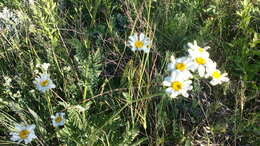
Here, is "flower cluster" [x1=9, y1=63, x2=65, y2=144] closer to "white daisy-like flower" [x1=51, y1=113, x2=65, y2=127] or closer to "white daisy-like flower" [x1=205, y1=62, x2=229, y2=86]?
"white daisy-like flower" [x1=51, y1=113, x2=65, y2=127]

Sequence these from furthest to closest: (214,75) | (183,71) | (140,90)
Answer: (140,90) → (214,75) → (183,71)

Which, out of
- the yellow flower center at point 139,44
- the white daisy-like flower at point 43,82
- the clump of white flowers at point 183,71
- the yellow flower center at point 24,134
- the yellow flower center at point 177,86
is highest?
the yellow flower center at point 139,44

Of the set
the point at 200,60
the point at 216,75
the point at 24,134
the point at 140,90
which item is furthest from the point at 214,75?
the point at 24,134

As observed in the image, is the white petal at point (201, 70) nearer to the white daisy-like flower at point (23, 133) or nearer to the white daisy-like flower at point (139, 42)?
the white daisy-like flower at point (139, 42)

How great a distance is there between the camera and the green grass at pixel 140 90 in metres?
1.43

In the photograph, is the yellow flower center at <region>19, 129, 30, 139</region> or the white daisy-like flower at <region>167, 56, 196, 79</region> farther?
the yellow flower center at <region>19, 129, 30, 139</region>

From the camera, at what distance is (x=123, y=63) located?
185 cm

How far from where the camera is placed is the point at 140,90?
141 cm

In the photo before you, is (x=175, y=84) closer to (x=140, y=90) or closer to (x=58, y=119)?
(x=140, y=90)

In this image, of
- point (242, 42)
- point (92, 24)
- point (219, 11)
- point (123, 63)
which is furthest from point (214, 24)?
point (92, 24)

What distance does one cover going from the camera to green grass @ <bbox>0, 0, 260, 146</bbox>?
56.1 inches

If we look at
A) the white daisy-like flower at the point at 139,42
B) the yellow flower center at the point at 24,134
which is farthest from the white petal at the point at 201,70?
the yellow flower center at the point at 24,134

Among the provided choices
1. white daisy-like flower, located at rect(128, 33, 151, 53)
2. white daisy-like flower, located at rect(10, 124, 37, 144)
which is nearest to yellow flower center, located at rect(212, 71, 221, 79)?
white daisy-like flower, located at rect(128, 33, 151, 53)

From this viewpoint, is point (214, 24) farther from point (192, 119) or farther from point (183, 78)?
point (183, 78)
